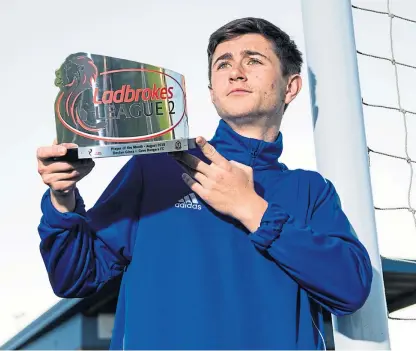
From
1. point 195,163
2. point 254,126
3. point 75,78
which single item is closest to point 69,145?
point 75,78

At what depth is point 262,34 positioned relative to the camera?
199 cm

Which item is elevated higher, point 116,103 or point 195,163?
point 116,103

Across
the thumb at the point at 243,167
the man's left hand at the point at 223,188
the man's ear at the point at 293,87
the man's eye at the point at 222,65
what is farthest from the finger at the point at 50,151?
the man's ear at the point at 293,87

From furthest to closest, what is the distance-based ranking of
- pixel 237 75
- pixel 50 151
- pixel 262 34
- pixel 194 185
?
pixel 262 34
pixel 237 75
pixel 194 185
pixel 50 151

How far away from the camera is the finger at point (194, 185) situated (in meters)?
1.70

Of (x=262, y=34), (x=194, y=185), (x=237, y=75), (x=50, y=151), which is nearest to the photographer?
(x=50, y=151)

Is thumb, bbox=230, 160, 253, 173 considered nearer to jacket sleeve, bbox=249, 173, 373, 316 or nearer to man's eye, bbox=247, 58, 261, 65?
jacket sleeve, bbox=249, 173, 373, 316

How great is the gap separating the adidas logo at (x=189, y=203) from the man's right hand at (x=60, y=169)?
0.78ft

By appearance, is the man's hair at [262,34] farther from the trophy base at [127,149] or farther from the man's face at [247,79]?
the trophy base at [127,149]

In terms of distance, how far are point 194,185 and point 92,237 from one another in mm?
264

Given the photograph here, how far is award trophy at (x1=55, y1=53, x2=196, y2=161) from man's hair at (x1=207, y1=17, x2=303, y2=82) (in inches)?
14.7

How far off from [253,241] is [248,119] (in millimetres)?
351

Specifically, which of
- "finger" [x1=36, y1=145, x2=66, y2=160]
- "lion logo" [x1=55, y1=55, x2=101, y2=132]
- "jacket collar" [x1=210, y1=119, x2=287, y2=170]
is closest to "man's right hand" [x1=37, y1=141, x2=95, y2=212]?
"finger" [x1=36, y1=145, x2=66, y2=160]

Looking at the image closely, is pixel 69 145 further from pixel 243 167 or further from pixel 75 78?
pixel 243 167
